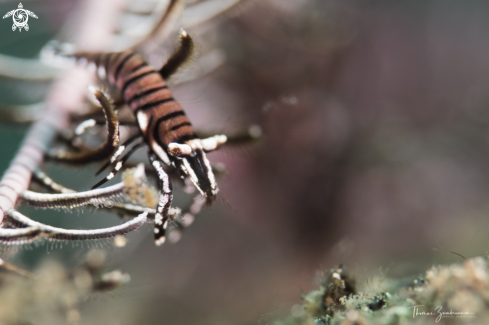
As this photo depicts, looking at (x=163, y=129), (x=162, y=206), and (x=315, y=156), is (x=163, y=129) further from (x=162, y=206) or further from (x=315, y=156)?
(x=315, y=156)

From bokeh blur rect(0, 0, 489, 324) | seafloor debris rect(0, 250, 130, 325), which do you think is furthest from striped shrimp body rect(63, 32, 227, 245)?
seafloor debris rect(0, 250, 130, 325)

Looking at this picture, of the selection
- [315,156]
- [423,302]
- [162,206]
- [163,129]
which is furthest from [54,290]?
[315,156]

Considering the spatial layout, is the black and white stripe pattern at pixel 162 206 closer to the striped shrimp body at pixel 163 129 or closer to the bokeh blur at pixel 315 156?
the striped shrimp body at pixel 163 129

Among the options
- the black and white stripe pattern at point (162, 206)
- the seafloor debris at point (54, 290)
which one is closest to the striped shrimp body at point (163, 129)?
the black and white stripe pattern at point (162, 206)

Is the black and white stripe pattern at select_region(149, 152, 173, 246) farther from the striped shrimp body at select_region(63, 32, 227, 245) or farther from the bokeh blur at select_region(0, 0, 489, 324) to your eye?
the bokeh blur at select_region(0, 0, 489, 324)

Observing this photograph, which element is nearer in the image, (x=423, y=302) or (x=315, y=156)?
(x=423, y=302)

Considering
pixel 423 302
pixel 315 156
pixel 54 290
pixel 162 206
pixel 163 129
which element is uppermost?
pixel 315 156
